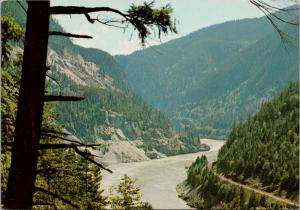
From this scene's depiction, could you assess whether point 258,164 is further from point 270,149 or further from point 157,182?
point 157,182

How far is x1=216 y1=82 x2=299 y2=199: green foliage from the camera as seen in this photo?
104 m

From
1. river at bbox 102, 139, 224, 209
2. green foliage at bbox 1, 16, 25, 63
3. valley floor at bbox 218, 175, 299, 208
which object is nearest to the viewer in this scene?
green foliage at bbox 1, 16, 25, 63

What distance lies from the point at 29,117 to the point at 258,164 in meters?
111

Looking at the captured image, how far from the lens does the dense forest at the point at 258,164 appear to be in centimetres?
10012

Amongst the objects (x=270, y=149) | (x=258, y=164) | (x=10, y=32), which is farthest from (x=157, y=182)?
(x=10, y=32)

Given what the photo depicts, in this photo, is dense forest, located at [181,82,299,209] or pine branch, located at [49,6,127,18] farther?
dense forest, located at [181,82,299,209]

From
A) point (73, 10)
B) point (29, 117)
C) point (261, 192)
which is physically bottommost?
point (261, 192)

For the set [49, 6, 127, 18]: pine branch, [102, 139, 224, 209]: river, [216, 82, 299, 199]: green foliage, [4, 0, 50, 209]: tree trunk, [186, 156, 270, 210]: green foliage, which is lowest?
[102, 139, 224, 209]: river

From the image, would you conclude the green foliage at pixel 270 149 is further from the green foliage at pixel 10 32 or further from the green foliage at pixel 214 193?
the green foliage at pixel 10 32

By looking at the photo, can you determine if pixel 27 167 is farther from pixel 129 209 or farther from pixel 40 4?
pixel 129 209

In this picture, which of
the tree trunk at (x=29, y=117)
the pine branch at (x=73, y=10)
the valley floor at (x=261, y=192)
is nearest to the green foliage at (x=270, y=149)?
the valley floor at (x=261, y=192)

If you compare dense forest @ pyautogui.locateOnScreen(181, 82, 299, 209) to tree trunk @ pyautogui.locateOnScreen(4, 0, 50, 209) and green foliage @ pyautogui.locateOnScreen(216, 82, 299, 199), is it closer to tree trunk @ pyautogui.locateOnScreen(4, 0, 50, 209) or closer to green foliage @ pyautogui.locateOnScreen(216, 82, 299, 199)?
green foliage @ pyautogui.locateOnScreen(216, 82, 299, 199)

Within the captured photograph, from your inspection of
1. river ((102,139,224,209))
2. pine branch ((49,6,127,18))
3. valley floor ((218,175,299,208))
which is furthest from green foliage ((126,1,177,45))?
river ((102,139,224,209))

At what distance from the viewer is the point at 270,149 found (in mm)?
119688
